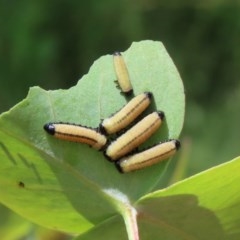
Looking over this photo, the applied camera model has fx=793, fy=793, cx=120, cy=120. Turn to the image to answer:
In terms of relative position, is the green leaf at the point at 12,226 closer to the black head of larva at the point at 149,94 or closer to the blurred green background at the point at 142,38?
the black head of larva at the point at 149,94

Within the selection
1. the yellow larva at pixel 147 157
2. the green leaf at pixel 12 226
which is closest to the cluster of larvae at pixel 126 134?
the yellow larva at pixel 147 157

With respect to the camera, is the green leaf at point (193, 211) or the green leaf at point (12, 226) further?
the green leaf at point (12, 226)

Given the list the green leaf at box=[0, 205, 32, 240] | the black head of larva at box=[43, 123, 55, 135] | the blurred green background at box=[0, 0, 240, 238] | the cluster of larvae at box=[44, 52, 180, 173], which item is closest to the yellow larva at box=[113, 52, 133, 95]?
the cluster of larvae at box=[44, 52, 180, 173]

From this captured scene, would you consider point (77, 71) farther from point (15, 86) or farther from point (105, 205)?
point (105, 205)

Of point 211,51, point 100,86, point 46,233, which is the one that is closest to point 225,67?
point 211,51

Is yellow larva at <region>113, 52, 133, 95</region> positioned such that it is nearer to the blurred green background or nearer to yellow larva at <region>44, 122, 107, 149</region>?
yellow larva at <region>44, 122, 107, 149</region>

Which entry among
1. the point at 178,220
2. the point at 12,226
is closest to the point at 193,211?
the point at 178,220

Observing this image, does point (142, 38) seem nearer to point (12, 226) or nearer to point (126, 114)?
point (12, 226)
